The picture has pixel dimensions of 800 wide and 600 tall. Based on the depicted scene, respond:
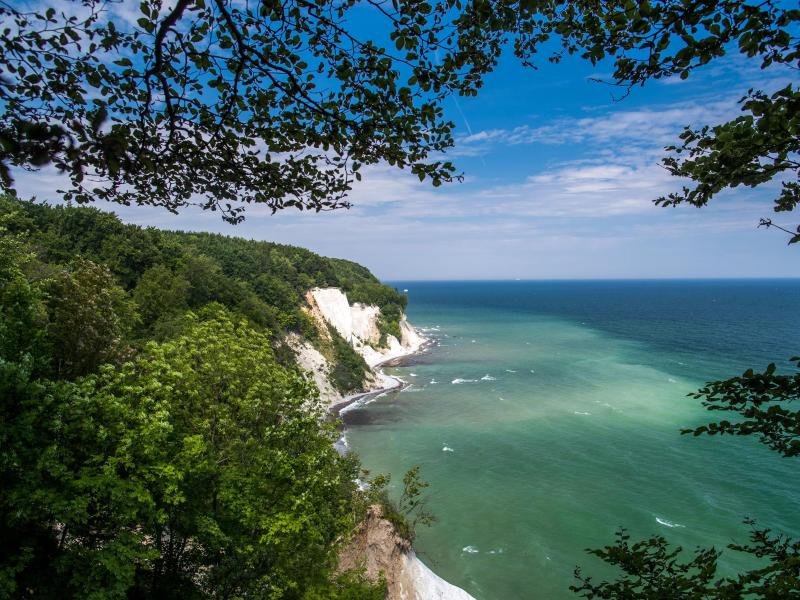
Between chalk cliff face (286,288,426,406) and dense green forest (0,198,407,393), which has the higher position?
dense green forest (0,198,407,393)

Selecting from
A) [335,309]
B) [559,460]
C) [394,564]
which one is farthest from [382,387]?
[394,564]

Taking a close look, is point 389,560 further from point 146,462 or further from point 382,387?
point 382,387

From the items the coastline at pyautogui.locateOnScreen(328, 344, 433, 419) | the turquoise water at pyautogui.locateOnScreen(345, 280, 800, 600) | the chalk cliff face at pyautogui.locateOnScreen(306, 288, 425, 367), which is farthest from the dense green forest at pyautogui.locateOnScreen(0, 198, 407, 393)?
the turquoise water at pyautogui.locateOnScreen(345, 280, 800, 600)

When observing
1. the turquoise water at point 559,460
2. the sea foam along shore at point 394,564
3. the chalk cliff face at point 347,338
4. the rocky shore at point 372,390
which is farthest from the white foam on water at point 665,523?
the chalk cliff face at point 347,338

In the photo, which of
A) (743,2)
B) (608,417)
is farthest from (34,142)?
(608,417)

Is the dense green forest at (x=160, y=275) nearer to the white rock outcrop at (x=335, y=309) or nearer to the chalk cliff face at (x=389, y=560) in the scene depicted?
the white rock outcrop at (x=335, y=309)

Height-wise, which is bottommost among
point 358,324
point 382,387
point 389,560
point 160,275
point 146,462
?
point 382,387

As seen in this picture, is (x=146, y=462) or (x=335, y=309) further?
(x=335, y=309)

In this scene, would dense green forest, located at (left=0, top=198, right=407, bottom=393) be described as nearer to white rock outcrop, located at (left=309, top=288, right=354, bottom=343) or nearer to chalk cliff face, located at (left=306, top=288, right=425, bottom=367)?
white rock outcrop, located at (left=309, top=288, right=354, bottom=343)
